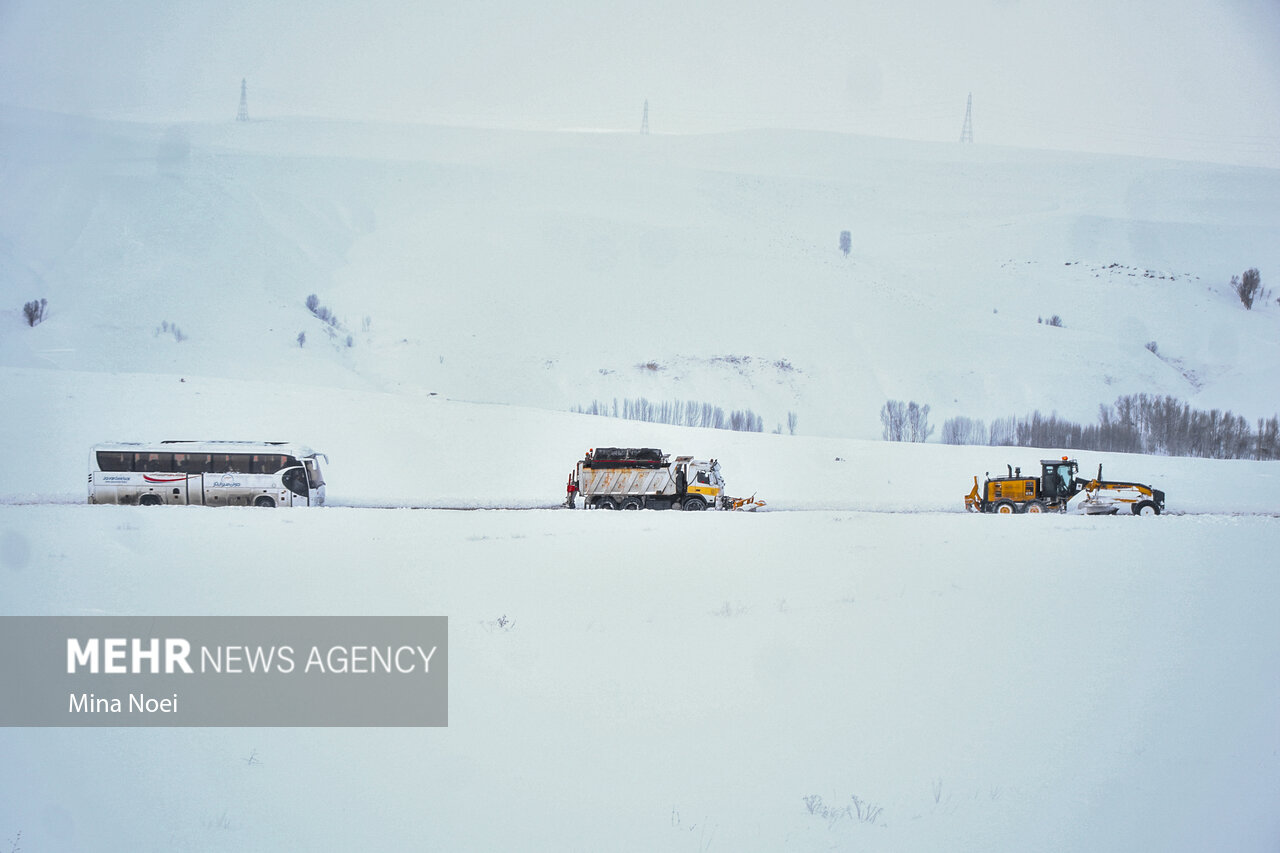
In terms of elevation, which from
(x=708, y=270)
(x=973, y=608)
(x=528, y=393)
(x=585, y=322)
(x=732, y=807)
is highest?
(x=708, y=270)

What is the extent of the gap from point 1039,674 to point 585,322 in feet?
274

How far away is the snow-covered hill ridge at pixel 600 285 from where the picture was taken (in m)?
83.0

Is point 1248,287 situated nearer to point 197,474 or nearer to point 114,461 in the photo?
point 197,474

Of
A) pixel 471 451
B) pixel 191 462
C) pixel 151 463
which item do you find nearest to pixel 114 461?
pixel 151 463

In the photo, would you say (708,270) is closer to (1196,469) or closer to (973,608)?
(1196,469)

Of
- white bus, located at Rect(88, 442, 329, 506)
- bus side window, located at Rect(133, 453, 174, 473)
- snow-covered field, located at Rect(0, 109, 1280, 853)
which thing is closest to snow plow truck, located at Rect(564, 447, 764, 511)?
snow-covered field, located at Rect(0, 109, 1280, 853)

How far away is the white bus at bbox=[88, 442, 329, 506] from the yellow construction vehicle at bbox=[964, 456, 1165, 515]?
25.1 m

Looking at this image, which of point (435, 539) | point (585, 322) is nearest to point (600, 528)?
point (435, 539)

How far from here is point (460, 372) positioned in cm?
8506

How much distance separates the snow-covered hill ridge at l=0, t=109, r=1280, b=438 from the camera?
8300 centimetres

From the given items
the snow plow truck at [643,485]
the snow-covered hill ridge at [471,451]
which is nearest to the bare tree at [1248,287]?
the snow-covered hill ridge at [471,451]

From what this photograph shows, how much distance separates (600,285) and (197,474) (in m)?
77.5

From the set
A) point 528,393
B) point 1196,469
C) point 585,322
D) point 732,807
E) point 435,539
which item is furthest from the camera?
point 585,322

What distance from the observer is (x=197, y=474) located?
30.7 m
